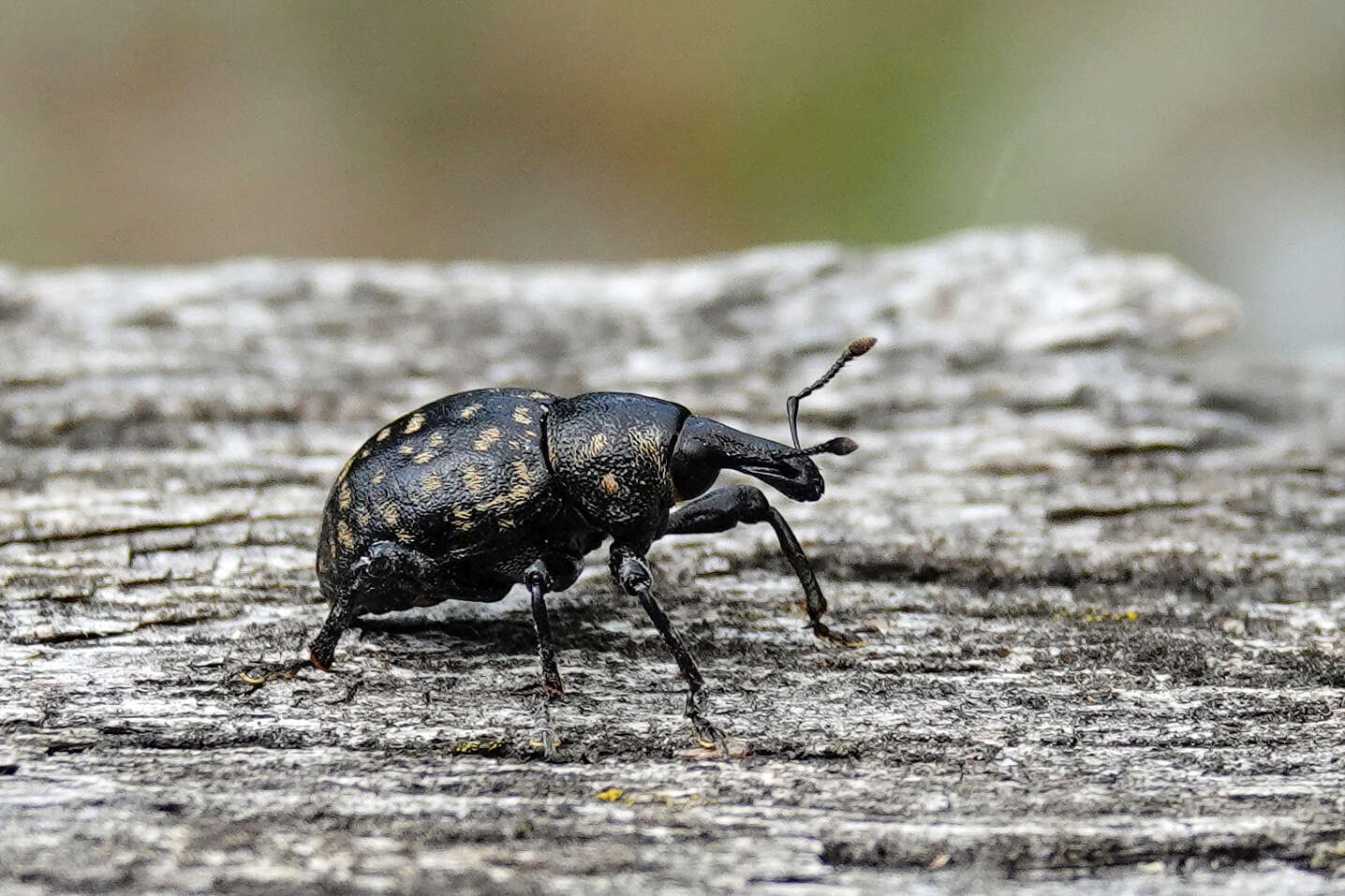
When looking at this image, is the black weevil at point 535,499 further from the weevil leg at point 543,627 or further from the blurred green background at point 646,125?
the blurred green background at point 646,125

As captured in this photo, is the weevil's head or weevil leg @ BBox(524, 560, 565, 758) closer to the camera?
weevil leg @ BBox(524, 560, 565, 758)

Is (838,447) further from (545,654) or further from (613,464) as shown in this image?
(545,654)

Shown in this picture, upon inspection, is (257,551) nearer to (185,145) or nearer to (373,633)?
(373,633)

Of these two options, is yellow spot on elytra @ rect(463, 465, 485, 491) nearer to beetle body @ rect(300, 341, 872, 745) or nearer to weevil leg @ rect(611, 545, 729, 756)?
beetle body @ rect(300, 341, 872, 745)

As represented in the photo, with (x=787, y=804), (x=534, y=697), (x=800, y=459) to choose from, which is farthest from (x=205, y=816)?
(x=800, y=459)

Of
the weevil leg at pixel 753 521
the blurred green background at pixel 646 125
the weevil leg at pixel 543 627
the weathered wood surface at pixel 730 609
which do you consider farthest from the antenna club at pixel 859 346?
the blurred green background at pixel 646 125

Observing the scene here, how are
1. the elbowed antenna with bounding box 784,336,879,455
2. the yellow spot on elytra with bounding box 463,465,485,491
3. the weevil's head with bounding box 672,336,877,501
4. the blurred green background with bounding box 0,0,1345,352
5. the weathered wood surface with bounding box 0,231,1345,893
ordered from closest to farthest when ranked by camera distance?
the weathered wood surface with bounding box 0,231,1345,893 → the yellow spot on elytra with bounding box 463,465,485,491 → the elbowed antenna with bounding box 784,336,879,455 → the weevil's head with bounding box 672,336,877,501 → the blurred green background with bounding box 0,0,1345,352

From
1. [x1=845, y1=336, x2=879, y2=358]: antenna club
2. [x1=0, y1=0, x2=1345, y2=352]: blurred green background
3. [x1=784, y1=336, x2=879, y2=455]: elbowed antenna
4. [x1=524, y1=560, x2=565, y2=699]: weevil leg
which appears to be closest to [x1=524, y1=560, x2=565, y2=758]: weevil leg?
[x1=524, y1=560, x2=565, y2=699]: weevil leg

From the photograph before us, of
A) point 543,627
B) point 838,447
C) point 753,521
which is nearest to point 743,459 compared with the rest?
point 753,521
